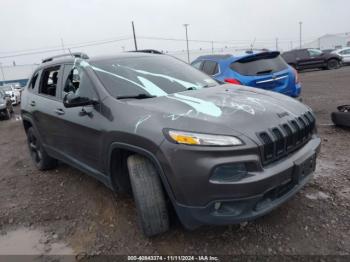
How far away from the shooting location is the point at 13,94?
790 inches

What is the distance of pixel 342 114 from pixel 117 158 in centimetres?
436

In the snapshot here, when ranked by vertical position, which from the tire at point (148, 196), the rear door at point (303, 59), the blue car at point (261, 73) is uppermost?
the blue car at point (261, 73)

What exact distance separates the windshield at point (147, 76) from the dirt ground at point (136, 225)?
1.33 m

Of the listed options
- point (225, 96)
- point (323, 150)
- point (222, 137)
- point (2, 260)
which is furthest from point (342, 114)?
point (2, 260)

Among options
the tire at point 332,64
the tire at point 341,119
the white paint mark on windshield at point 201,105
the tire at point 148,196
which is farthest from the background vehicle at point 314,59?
the tire at point 148,196

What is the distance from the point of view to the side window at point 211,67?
689 centimetres

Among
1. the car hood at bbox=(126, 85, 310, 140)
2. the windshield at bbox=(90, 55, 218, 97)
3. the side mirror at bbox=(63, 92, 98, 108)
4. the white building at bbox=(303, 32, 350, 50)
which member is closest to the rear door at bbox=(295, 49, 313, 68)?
the windshield at bbox=(90, 55, 218, 97)

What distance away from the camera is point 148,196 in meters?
2.81

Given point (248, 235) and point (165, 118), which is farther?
point (248, 235)

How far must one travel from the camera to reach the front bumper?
8.01 feet

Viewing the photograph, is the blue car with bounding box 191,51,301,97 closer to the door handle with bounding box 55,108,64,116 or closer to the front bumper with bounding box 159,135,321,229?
the door handle with bounding box 55,108,64,116

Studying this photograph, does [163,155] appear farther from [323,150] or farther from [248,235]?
[323,150]

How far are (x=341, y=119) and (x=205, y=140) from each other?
4305mm

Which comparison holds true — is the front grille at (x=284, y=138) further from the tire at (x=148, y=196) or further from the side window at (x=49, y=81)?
the side window at (x=49, y=81)
